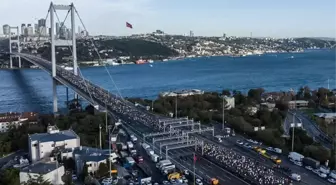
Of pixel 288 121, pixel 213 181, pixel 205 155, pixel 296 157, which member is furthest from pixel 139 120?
pixel 288 121

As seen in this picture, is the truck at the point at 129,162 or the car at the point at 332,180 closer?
the car at the point at 332,180

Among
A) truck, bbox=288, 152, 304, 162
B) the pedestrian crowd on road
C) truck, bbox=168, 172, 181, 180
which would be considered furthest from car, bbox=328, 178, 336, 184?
truck, bbox=168, 172, 181, 180

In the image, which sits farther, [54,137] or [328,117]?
[328,117]

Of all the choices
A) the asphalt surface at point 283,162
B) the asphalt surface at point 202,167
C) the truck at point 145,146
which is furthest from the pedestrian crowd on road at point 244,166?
the truck at point 145,146

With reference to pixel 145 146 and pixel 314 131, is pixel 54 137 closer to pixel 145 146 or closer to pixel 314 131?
pixel 145 146

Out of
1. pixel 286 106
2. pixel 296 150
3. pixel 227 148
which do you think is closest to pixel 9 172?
pixel 227 148

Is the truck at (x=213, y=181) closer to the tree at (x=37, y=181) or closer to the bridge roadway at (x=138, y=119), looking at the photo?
the bridge roadway at (x=138, y=119)
